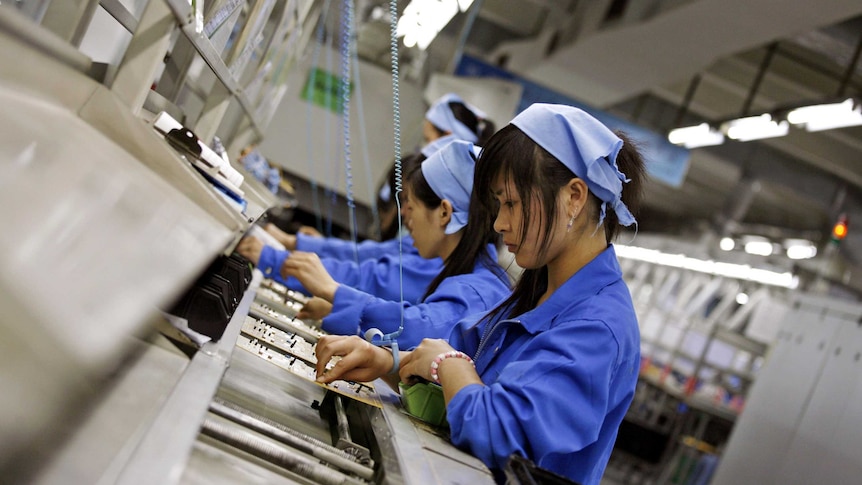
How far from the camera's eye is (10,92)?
2.56ft

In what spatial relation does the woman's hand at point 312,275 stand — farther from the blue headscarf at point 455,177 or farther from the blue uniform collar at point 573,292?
the blue uniform collar at point 573,292

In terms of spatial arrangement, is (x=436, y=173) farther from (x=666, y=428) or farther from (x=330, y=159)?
(x=666, y=428)

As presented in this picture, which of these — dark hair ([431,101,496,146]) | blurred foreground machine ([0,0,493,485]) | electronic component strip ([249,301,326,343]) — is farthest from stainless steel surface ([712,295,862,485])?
blurred foreground machine ([0,0,493,485])

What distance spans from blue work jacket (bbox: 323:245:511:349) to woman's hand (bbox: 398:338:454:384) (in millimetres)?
652

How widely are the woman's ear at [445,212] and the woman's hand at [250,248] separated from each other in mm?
809

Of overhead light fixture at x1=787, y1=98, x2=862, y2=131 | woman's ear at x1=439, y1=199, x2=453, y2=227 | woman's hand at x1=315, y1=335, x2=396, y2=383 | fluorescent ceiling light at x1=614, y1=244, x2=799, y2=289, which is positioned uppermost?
overhead light fixture at x1=787, y1=98, x2=862, y2=131

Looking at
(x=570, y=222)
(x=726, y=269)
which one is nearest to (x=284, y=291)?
(x=570, y=222)

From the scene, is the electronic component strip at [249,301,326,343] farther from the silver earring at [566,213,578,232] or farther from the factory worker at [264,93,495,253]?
the factory worker at [264,93,495,253]

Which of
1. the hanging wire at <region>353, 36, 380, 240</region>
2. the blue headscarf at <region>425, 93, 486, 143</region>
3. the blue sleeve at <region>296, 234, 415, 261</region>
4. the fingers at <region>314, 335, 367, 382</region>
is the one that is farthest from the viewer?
the blue headscarf at <region>425, 93, 486, 143</region>

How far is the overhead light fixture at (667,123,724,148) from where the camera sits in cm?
840

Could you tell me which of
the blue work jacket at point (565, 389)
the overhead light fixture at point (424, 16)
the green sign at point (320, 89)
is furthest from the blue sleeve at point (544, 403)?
the green sign at point (320, 89)

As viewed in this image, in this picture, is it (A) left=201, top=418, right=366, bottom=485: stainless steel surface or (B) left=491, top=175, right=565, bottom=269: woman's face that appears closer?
(A) left=201, top=418, right=366, bottom=485: stainless steel surface

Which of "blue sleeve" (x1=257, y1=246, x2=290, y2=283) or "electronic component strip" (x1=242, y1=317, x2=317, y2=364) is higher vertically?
"blue sleeve" (x1=257, y1=246, x2=290, y2=283)

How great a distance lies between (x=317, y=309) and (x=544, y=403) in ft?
4.62
